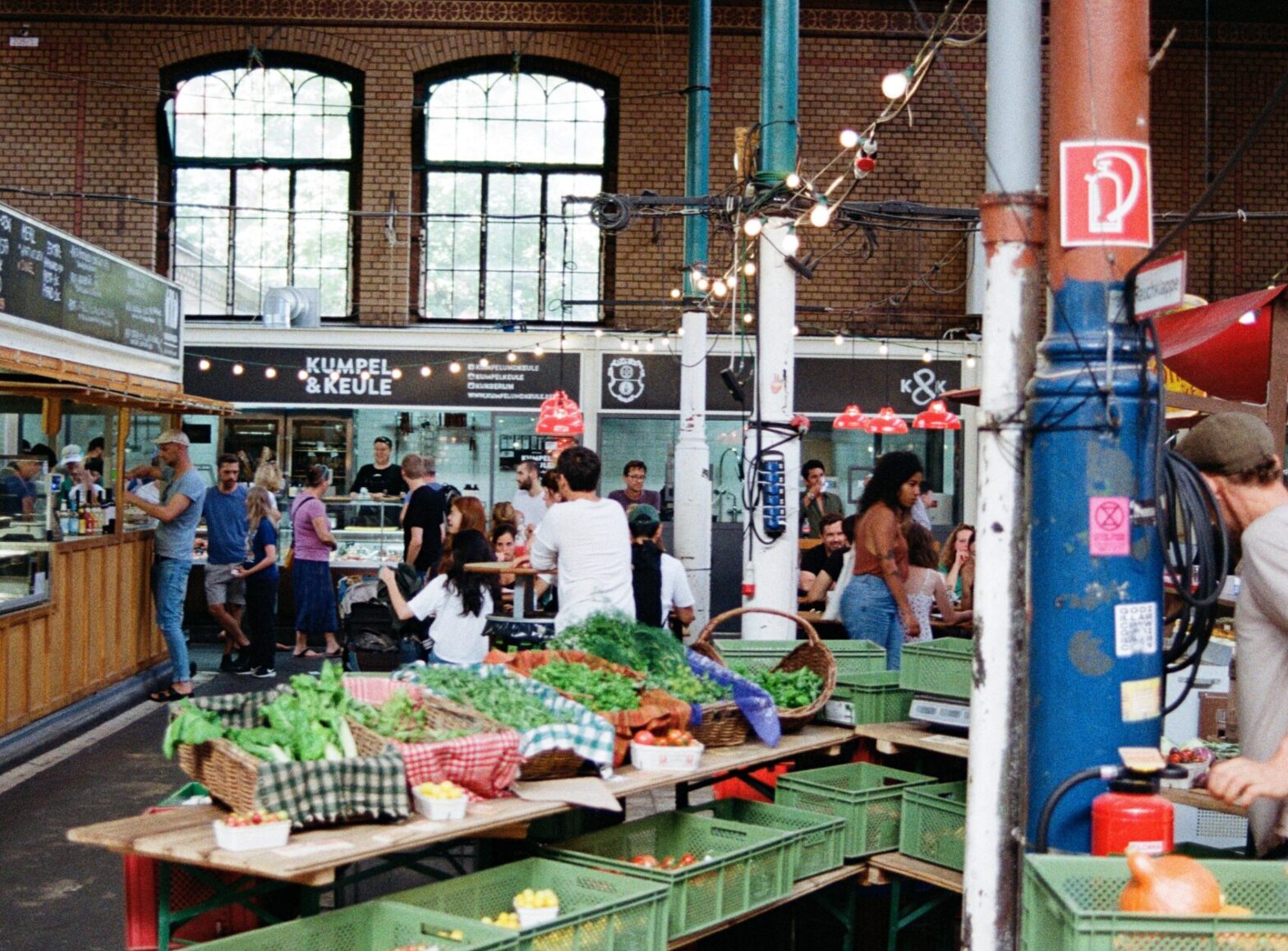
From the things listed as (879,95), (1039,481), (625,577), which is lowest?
(625,577)

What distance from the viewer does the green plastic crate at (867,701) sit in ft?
20.8

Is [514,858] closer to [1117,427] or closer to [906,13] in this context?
[1117,427]

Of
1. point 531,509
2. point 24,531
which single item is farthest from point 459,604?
point 531,509

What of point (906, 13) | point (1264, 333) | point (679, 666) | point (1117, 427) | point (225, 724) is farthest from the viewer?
point (906, 13)

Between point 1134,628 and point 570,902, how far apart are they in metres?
2.09

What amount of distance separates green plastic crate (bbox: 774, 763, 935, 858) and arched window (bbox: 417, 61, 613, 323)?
13.8m

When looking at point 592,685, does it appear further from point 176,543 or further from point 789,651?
point 176,543

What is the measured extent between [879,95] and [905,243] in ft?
6.67

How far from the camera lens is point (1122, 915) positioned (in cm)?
307

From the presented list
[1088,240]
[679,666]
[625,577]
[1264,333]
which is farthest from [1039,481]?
[1264,333]

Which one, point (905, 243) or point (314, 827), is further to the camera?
point (905, 243)

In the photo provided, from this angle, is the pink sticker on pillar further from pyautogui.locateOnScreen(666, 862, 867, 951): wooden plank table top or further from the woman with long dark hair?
the woman with long dark hair

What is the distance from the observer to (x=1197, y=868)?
3.26 metres

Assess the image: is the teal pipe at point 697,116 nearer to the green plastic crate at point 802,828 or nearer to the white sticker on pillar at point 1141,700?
the green plastic crate at point 802,828
